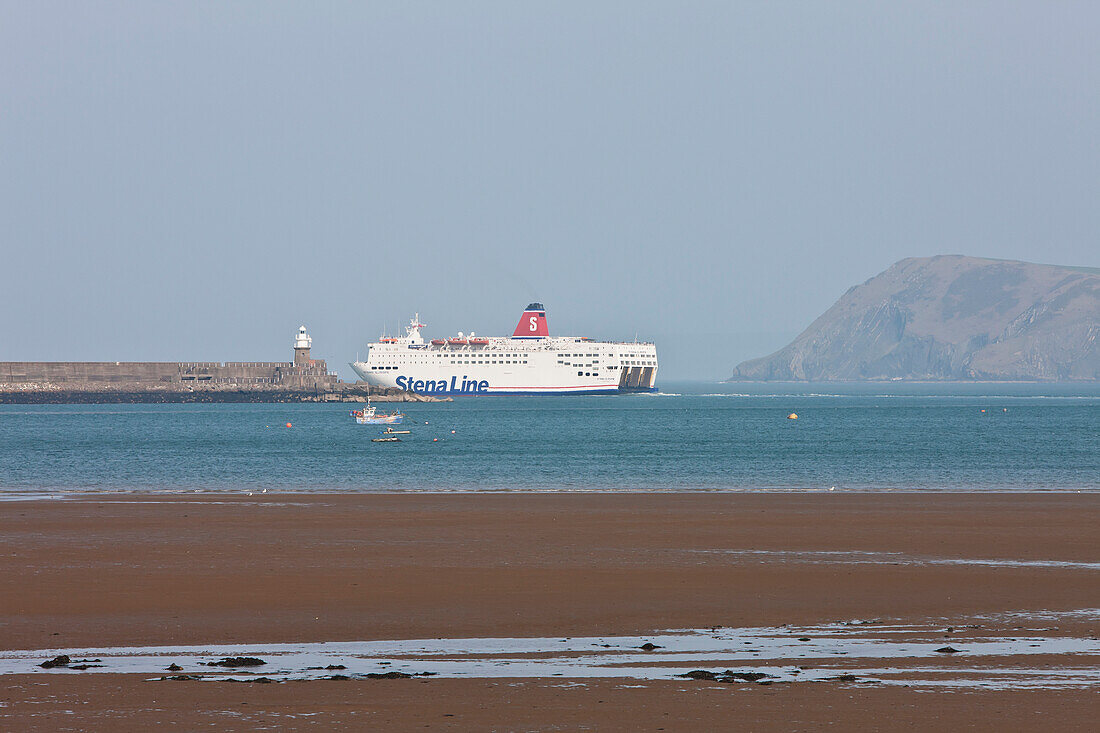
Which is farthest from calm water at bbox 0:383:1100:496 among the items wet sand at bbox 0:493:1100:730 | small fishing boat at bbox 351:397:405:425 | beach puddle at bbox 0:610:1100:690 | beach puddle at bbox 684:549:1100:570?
beach puddle at bbox 0:610:1100:690

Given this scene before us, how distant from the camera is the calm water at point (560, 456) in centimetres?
3238

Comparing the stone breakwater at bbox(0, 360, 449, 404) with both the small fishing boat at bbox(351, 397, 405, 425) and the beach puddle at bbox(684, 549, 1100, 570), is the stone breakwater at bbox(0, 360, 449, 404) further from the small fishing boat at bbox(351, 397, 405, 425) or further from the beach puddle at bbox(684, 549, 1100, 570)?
the beach puddle at bbox(684, 549, 1100, 570)

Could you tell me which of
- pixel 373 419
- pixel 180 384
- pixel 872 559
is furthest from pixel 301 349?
pixel 872 559

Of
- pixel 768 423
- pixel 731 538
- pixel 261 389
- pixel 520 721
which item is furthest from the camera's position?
pixel 261 389

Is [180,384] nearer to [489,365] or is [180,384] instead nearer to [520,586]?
[489,365]

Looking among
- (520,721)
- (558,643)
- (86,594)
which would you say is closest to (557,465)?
(86,594)

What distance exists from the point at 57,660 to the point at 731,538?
1169 centimetres

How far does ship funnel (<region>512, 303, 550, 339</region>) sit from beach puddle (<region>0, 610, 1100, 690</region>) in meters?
138

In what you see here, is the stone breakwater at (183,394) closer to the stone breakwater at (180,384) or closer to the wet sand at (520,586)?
the stone breakwater at (180,384)

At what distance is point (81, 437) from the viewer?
195 ft

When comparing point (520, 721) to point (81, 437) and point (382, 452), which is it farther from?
point (81, 437)

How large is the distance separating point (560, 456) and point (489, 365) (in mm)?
98385

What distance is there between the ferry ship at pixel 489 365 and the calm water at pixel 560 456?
210 ft

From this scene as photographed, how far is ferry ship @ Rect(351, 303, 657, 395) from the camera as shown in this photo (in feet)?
462
